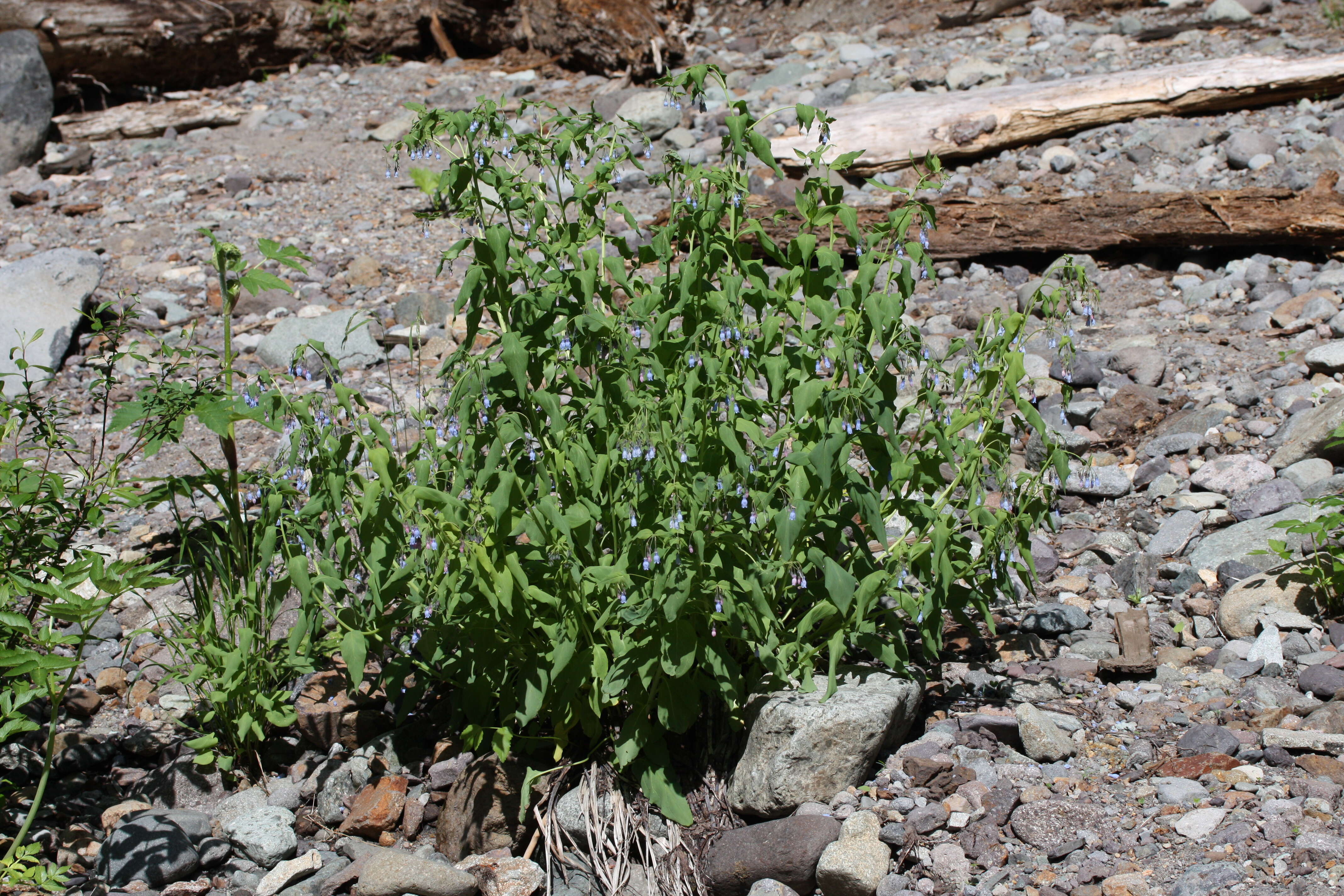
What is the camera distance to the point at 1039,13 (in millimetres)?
9117

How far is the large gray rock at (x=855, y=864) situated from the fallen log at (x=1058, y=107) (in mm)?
A: 4936

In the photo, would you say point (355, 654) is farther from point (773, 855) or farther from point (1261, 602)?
point (1261, 602)

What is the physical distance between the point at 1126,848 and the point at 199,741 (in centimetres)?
245

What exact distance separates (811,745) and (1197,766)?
37.9 inches

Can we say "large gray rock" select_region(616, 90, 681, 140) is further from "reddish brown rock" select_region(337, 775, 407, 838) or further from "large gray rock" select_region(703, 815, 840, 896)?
"large gray rock" select_region(703, 815, 840, 896)

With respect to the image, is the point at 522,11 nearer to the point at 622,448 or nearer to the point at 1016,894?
the point at 622,448

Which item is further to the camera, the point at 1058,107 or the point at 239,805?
the point at 1058,107

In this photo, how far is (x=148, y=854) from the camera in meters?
2.92

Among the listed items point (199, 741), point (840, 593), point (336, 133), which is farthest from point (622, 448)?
point (336, 133)

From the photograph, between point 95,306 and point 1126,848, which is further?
point 95,306

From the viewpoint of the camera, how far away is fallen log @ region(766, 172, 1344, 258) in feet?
17.9

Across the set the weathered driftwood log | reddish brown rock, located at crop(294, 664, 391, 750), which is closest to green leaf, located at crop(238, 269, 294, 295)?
reddish brown rock, located at crop(294, 664, 391, 750)

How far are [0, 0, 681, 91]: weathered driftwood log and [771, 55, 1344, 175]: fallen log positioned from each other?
8.99ft

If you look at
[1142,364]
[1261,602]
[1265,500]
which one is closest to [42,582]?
[1261,602]
